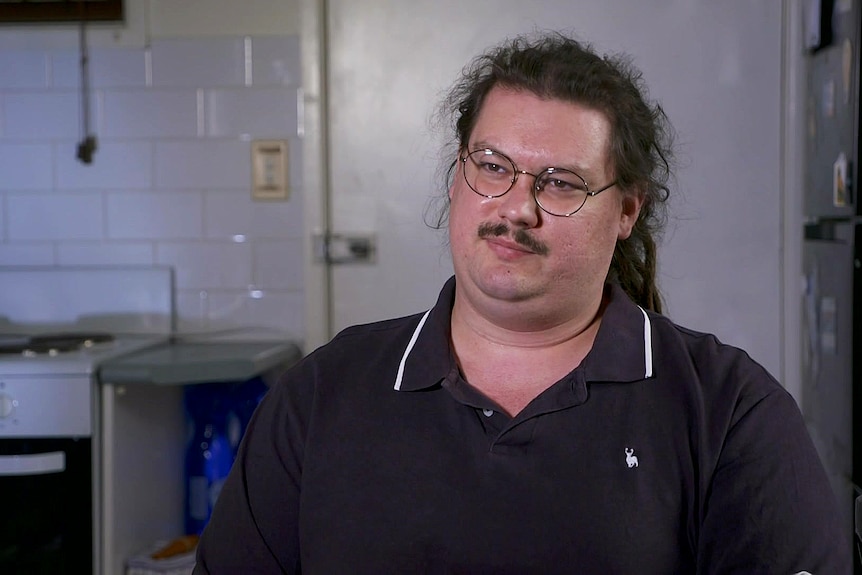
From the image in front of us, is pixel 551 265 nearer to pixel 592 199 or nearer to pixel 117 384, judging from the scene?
pixel 592 199

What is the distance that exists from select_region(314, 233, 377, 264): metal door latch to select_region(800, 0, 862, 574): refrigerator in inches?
43.4

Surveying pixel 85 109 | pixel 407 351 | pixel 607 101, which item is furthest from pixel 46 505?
pixel 607 101

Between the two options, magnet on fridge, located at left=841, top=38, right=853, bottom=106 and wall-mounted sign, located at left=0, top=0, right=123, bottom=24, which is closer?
magnet on fridge, located at left=841, top=38, right=853, bottom=106

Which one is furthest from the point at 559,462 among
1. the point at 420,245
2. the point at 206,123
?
the point at 206,123

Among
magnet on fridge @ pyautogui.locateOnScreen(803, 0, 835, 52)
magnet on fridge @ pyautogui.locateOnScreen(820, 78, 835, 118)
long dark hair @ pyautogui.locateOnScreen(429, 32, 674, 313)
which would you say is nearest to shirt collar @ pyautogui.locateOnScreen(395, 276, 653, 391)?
long dark hair @ pyautogui.locateOnScreen(429, 32, 674, 313)

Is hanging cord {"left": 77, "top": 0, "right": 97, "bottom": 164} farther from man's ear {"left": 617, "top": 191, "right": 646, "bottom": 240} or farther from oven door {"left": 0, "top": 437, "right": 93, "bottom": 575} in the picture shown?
man's ear {"left": 617, "top": 191, "right": 646, "bottom": 240}

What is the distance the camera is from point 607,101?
1254 millimetres

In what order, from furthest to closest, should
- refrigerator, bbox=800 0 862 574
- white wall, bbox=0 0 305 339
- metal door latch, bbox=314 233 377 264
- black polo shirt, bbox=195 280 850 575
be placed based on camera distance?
white wall, bbox=0 0 305 339 → metal door latch, bbox=314 233 377 264 → refrigerator, bbox=800 0 862 574 → black polo shirt, bbox=195 280 850 575

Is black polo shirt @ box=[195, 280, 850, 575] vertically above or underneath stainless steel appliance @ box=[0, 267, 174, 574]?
above

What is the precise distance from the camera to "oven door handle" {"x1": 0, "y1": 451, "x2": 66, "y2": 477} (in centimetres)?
222

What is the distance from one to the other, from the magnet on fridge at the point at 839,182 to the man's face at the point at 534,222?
1.00 meters

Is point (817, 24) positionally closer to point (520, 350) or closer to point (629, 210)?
point (629, 210)

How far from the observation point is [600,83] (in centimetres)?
126

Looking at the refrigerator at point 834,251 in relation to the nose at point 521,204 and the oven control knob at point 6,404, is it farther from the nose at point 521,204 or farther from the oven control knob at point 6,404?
the oven control knob at point 6,404
